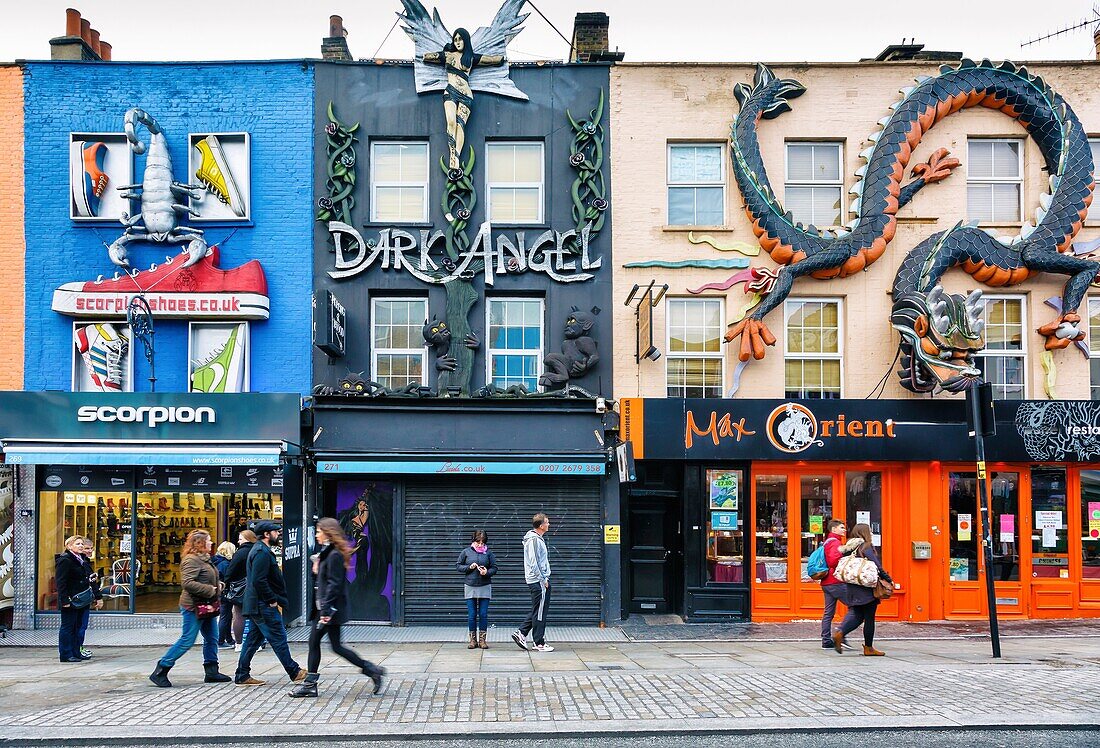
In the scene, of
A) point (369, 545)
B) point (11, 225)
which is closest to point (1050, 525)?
point (369, 545)

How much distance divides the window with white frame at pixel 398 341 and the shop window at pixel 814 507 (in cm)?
689

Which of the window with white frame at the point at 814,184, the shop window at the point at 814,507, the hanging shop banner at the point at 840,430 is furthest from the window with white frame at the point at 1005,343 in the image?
the shop window at the point at 814,507

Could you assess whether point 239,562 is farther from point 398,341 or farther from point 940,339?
point 940,339

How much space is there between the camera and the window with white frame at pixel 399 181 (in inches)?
633

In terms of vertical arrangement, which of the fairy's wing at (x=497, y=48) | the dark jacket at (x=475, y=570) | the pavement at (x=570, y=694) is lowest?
the pavement at (x=570, y=694)

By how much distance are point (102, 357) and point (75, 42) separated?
5790mm

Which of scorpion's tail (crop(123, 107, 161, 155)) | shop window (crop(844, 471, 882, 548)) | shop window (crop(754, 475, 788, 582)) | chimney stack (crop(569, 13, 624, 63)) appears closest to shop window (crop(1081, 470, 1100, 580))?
shop window (crop(844, 471, 882, 548))

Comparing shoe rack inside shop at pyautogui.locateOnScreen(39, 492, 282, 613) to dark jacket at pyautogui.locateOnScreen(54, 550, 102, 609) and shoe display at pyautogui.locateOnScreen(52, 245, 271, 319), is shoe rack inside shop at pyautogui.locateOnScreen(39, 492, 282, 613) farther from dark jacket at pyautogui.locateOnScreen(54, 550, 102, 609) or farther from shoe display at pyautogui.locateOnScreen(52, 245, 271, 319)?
shoe display at pyautogui.locateOnScreen(52, 245, 271, 319)

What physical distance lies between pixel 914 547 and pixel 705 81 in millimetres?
8707

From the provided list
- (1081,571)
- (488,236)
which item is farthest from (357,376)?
(1081,571)

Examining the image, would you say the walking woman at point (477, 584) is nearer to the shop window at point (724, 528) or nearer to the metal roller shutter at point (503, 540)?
the metal roller shutter at point (503, 540)

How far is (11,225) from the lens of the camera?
51.4 ft

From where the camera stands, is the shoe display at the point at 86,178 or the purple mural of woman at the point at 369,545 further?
the shoe display at the point at 86,178

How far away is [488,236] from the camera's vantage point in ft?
51.6
